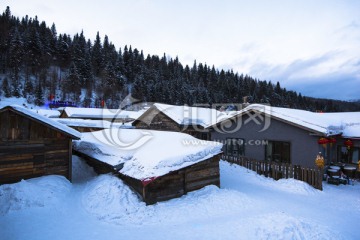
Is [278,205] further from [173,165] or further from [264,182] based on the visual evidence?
[173,165]

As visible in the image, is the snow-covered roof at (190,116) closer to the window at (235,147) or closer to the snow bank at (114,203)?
the window at (235,147)

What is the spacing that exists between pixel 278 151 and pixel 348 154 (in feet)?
15.6

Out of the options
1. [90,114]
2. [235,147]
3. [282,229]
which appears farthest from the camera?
[90,114]

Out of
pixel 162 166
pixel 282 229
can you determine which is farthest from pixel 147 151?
pixel 282 229

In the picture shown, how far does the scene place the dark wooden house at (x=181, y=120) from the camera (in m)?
19.2

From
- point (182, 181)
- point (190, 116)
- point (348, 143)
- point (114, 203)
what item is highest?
point (190, 116)

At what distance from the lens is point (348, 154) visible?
49.2 ft

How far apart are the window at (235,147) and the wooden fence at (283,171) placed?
145cm

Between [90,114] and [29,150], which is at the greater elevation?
[90,114]

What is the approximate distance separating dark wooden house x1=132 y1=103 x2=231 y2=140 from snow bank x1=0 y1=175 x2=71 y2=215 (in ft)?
35.7

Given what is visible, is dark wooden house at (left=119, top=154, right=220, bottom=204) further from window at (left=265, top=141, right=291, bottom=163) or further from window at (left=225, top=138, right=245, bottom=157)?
window at (left=225, top=138, right=245, bottom=157)

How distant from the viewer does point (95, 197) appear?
895cm

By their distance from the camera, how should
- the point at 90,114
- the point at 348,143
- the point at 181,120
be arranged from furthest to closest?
the point at 90,114 < the point at 181,120 < the point at 348,143

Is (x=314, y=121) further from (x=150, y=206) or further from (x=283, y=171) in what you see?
(x=150, y=206)
